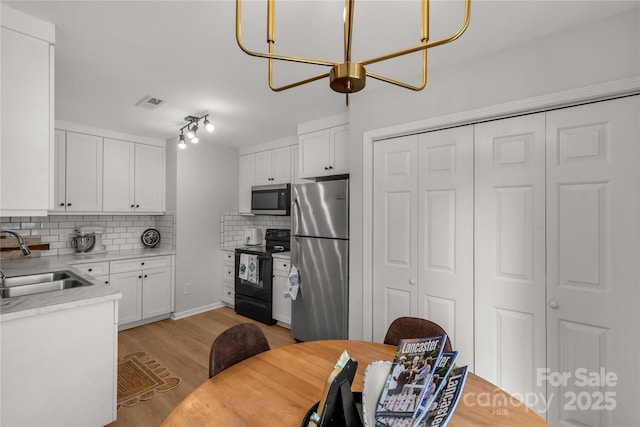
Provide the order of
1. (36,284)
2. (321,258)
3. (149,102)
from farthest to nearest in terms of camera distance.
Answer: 1. (321,258)
2. (149,102)
3. (36,284)

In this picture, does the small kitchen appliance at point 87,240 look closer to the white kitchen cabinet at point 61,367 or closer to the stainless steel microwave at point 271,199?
the stainless steel microwave at point 271,199

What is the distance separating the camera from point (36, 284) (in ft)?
7.31

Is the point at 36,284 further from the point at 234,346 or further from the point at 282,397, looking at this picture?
the point at 282,397

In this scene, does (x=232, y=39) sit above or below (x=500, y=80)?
above

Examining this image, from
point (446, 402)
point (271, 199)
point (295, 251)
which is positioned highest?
point (271, 199)

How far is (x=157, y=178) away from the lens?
13.3 feet

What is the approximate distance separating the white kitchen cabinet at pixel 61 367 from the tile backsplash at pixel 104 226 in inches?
89.4

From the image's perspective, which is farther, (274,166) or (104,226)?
(274,166)

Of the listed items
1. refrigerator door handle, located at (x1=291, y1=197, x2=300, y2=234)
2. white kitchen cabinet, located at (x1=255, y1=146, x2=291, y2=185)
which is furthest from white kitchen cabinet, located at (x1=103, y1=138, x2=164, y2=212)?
refrigerator door handle, located at (x1=291, y1=197, x2=300, y2=234)

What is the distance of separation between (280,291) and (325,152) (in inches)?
68.3

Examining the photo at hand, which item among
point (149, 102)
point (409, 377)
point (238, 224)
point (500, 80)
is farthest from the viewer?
point (238, 224)

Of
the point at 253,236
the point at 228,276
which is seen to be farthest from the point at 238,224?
the point at 228,276

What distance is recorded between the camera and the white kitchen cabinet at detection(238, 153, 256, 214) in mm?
4410

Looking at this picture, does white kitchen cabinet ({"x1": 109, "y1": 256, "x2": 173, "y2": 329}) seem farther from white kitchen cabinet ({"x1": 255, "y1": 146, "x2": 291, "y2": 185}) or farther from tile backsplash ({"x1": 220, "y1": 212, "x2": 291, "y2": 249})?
white kitchen cabinet ({"x1": 255, "y1": 146, "x2": 291, "y2": 185})
